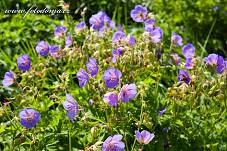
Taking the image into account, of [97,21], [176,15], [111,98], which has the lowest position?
[176,15]

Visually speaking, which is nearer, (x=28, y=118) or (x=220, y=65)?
(x=28, y=118)

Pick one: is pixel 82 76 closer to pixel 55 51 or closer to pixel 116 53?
pixel 116 53

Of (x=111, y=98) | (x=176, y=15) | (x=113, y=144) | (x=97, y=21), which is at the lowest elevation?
(x=176, y=15)

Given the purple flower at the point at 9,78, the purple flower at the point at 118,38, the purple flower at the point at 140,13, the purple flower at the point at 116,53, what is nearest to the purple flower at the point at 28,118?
the purple flower at the point at 9,78

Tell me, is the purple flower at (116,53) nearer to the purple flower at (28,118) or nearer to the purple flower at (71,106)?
the purple flower at (71,106)

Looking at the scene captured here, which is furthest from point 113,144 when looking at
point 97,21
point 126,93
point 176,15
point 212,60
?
point 176,15

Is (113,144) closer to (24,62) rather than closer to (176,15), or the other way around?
(24,62)

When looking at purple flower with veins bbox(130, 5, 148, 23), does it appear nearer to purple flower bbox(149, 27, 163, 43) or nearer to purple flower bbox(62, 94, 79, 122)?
purple flower bbox(149, 27, 163, 43)

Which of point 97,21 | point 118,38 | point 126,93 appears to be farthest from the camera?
point 97,21

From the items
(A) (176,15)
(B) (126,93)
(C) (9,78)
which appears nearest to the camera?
(B) (126,93)

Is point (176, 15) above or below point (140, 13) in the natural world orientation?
below

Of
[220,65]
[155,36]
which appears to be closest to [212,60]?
[220,65]

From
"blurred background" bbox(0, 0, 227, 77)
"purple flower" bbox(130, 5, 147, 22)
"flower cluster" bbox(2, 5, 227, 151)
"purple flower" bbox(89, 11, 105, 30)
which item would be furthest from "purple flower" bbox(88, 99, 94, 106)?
"blurred background" bbox(0, 0, 227, 77)

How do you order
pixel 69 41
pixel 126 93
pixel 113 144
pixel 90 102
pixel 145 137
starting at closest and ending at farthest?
pixel 113 144 → pixel 145 137 → pixel 126 93 → pixel 90 102 → pixel 69 41
